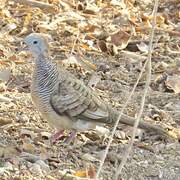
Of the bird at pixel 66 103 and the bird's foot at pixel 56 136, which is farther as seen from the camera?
the bird's foot at pixel 56 136

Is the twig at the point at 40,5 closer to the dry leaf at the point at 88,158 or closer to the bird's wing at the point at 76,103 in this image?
the bird's wing at the point at 76,103

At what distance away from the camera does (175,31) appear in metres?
7.78

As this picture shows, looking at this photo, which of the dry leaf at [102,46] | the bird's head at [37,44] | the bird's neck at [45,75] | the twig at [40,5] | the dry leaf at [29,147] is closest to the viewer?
→ the dry leaf at [29,147]

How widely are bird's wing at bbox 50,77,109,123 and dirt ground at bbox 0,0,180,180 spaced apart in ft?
0.87

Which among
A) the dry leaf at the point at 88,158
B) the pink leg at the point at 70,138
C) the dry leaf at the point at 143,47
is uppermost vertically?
the pink leg at the point at 70,138

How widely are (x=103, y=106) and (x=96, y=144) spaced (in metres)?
0.31

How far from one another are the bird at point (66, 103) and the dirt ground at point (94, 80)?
20 centimetres

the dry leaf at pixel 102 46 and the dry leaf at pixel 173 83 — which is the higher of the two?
the dry leaf at pixel 173 83

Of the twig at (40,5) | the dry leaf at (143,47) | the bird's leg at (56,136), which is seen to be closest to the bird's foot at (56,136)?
the bird's leg at (56,136)

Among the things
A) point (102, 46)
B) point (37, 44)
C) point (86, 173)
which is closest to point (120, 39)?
point (102, 46)

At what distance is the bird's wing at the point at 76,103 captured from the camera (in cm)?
521

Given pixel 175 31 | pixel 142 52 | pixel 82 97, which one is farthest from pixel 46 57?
pixel 175 31

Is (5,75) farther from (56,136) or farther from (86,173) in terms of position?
(86,173)

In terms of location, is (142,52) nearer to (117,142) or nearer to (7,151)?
(117,142)
